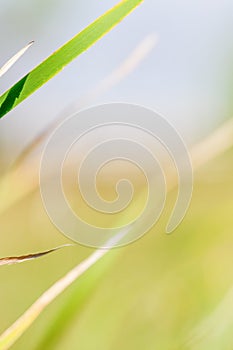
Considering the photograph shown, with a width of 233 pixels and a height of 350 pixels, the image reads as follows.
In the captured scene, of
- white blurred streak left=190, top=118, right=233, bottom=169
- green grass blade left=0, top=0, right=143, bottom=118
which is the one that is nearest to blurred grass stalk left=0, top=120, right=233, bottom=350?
white blurred streak left=190, top=118, right=233, bottom=169

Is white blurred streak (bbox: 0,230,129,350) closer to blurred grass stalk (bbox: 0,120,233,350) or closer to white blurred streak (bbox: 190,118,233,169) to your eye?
blurred grass stalk (bbox: 0,120,233,350)

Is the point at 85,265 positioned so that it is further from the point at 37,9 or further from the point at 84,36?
the point at 37,9

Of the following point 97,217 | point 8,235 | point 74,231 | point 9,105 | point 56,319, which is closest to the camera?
point 9,105

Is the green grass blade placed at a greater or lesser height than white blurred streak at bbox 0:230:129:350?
greater

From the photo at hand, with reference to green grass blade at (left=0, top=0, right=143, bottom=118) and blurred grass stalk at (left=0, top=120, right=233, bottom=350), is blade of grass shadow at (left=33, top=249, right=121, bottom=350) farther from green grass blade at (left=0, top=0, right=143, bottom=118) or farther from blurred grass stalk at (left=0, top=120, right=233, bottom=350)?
green grass blade at (left=0, top=0, right=143, bottom=118)

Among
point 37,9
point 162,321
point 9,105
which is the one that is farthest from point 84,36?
point 162,321

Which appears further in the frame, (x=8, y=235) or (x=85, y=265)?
(x=8, y=235)

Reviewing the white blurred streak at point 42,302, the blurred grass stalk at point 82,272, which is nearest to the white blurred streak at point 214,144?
the blurred grass stalk at point 82,272

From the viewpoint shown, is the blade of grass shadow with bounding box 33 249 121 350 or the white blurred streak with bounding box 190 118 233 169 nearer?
the blade of grass shadow with bounding box 33 249 121 350

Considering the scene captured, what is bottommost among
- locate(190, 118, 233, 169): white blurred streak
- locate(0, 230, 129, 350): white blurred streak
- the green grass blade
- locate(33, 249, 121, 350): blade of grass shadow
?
locate(33, 249, 121, 350): blade of grass shadow
